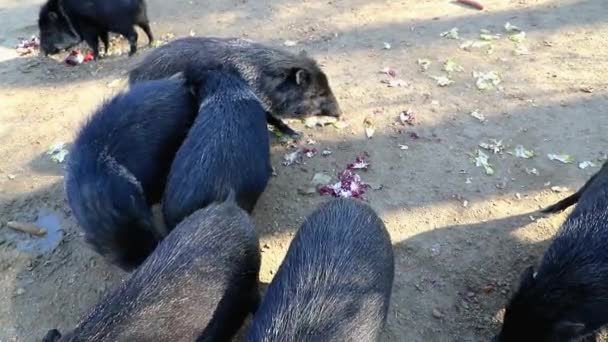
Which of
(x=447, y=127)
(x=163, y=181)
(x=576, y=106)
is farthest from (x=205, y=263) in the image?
(x=576, y=106)

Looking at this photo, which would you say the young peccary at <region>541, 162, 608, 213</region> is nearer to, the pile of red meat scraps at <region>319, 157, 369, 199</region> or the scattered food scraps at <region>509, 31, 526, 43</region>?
the pile of red meat scraps at <region>319, 157, 369, 199</region>

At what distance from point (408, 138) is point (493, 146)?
76 cm

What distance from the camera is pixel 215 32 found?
24.0ft

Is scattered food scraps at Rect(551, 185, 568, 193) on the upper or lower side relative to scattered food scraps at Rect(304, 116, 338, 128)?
lower

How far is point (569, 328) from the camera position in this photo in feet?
11.5

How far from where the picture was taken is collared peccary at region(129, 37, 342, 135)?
573 centimetres

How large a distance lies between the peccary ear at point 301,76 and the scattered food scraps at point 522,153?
2041 millimetres

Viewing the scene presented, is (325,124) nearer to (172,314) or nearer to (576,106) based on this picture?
(576,106)

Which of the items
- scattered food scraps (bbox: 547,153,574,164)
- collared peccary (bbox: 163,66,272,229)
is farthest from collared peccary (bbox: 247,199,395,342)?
scattered food scraps (bbox: 547,153,574,164)

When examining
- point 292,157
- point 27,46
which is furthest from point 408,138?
point 27,46

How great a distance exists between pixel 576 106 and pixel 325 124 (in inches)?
95.0

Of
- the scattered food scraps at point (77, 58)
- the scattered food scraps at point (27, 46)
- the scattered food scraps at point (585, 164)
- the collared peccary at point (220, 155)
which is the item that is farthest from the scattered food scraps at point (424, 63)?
the scattered food scraps at point (27, 46)

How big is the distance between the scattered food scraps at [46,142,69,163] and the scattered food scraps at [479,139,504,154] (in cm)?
384

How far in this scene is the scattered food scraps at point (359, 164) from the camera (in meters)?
5.43
